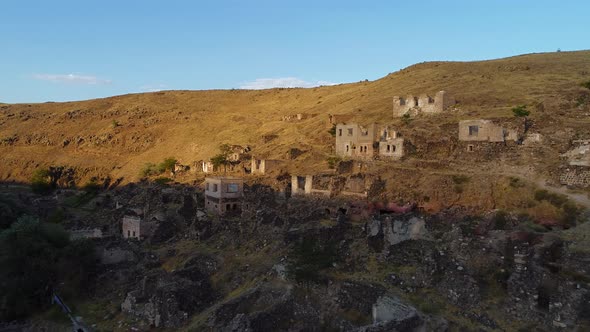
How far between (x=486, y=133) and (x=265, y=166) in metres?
14.0

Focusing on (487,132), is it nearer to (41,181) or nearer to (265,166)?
(265,166)

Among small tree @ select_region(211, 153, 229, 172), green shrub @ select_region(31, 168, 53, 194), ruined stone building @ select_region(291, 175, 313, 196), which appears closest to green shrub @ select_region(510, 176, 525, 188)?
ruined stone building @ select_region(291, 175, 313, 196)

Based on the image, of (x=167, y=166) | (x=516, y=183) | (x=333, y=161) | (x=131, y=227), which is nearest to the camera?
(x=516, y=183)

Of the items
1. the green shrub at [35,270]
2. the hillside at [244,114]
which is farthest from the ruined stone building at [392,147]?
the green shrub at [35,270]

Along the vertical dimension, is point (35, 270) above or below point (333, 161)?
below

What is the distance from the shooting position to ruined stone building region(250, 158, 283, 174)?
32.5 meters

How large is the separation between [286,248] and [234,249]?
3098mm

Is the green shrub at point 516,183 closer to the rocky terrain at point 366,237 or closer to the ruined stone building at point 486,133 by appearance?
the rocky terrain at point 366,237

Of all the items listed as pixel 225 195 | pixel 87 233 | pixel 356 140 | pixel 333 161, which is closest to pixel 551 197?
pixel 356 140

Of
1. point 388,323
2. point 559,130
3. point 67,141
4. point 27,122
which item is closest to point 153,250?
point 388,323

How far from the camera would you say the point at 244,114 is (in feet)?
207

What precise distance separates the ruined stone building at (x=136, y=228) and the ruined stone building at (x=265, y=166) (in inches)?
352

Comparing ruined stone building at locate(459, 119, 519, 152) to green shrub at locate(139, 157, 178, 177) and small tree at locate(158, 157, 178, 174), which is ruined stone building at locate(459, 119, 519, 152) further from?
green shrub at locate(139, 157, 178, 177)

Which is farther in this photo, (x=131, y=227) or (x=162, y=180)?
(x=162, y=180)
